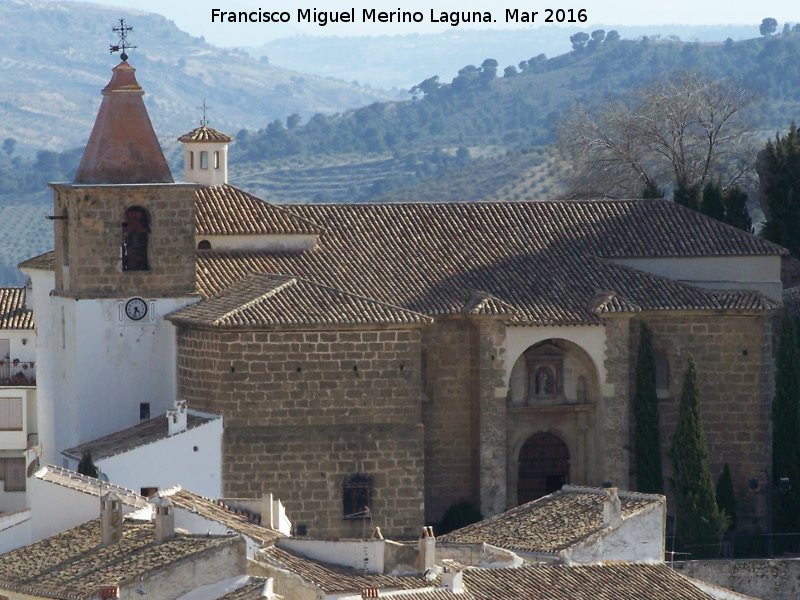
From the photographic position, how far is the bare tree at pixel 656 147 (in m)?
75.4

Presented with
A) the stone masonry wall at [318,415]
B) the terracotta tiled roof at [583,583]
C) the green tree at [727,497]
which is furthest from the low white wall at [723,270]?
the terracotta tiled roof at [583,583]

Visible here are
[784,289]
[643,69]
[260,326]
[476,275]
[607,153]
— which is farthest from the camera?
[643,69]

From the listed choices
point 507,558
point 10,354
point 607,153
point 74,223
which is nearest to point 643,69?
point 607,153

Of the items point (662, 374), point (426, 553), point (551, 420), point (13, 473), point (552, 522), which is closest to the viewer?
point (426, 553)

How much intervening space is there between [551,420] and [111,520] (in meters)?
19.2

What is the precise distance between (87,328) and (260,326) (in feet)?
16.1

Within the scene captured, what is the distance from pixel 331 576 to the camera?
36.8 metres

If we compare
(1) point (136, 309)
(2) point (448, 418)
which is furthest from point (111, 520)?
(2) point (448, 418)

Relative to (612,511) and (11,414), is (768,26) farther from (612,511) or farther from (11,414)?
(612,511)

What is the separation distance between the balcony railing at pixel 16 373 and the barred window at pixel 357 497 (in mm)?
17491

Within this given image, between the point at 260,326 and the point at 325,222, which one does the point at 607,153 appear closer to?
the point at 325,222

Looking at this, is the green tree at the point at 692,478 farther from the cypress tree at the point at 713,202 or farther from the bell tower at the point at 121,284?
the cypress tree at the point at 713,202

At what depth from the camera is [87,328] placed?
176 ft

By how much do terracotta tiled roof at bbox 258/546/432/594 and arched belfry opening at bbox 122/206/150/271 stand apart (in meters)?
17.3
